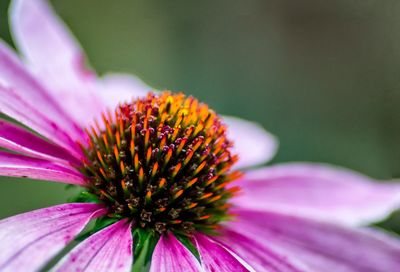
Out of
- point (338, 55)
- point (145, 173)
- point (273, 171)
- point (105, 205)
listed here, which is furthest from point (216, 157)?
point (338, 55)

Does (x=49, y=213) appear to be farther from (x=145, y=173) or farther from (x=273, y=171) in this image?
(x=273, y=171)

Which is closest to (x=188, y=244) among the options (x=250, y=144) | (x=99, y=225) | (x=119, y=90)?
(x=99, y=225)

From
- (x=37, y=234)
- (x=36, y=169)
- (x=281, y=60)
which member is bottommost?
(x=37, y=234)

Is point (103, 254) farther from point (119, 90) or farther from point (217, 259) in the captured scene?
point (119, 90)

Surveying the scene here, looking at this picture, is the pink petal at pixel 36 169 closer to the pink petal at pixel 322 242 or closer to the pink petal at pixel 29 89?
the pink petal at pixel 29 89

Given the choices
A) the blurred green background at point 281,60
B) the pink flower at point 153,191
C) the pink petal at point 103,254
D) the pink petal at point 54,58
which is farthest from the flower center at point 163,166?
the blurred green background at point 281,60

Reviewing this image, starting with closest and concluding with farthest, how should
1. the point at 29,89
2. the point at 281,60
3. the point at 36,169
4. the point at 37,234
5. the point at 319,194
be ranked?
1. the point at 37,234
2. the point at 36,169
3. the point at 29,89
4. the point at 319,194
5. the point at 281,60
